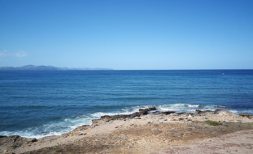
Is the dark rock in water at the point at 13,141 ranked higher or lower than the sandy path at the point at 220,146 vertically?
lower

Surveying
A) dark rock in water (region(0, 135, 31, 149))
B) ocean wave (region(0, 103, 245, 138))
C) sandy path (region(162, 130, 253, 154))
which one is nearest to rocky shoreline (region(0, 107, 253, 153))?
dark rock in water (region(0, 135, 31, 149))

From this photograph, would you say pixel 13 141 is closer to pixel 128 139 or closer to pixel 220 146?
pixel 128 139

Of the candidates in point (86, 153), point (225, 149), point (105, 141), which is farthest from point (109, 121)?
point (225, 149)

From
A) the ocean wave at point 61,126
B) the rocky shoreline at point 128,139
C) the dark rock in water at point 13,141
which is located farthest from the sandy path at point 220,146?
the ocean wave at point 61,126

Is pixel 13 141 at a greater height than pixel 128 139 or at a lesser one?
lesser

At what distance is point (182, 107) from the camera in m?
49.2

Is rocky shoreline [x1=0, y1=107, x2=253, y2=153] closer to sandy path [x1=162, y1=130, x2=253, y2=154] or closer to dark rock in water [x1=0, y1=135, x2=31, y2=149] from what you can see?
dark rock in water [x1=0, y1=135, x2=31, y2=149]

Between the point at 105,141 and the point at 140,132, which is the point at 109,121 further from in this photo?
the point at 105,141

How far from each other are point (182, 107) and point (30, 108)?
25320 millimetres

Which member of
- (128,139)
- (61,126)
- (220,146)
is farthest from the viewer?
(61,126)

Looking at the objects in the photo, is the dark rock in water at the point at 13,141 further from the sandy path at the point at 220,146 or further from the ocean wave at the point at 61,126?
the sandy path at the point at 220,146

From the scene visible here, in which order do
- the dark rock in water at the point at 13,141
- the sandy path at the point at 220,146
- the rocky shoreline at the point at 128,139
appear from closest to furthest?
the sandy path at the point at 220,146 → the rocky shoreline at the point at 128,139 → the dark rock in water at the point at 13,141

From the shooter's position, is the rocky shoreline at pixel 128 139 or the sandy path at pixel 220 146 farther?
the rocky shoreline at pixel 128 139

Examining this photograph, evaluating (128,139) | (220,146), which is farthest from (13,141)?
(220,146)
